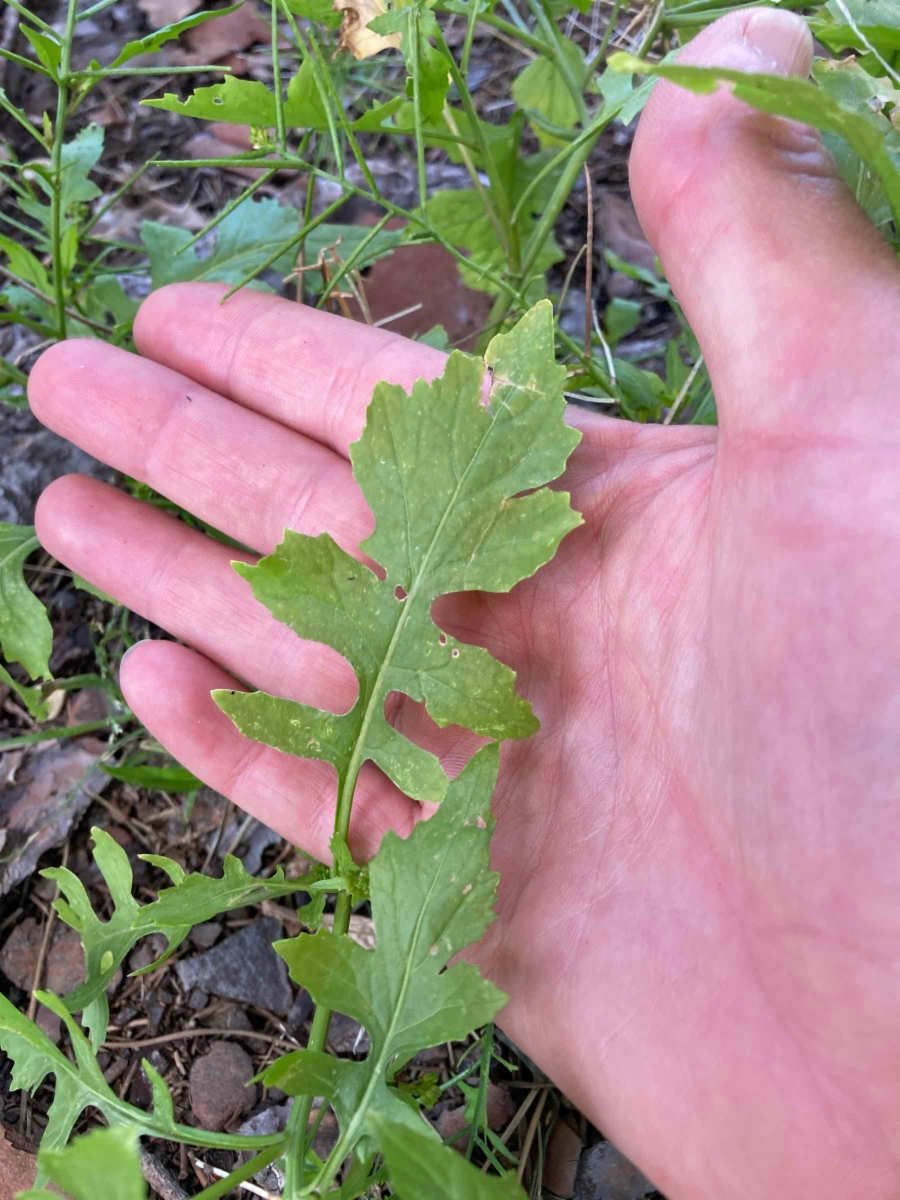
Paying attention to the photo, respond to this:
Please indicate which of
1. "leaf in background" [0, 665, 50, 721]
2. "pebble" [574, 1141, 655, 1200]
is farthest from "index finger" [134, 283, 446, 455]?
"pebble" [574, 1141, 655, 1200]

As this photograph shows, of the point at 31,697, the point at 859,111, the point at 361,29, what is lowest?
the point at 31,697

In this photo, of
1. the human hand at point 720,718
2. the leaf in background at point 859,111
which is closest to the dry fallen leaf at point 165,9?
the human hand at point 720,718

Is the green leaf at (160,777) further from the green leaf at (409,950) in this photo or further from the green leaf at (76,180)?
the green leaf at (76,180)

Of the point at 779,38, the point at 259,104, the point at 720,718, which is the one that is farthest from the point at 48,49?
the point at 720,718

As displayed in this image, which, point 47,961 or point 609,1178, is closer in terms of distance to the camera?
point 609,1178

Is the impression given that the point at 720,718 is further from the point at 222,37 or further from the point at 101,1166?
the point at 222,37

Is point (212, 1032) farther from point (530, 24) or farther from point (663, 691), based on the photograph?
point (530, 24)

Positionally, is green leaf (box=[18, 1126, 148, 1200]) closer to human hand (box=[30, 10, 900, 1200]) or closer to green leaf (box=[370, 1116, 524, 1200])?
green leaf (box=[370, 1116, 524, 1200])

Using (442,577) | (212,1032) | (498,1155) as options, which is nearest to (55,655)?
(212,1032)
